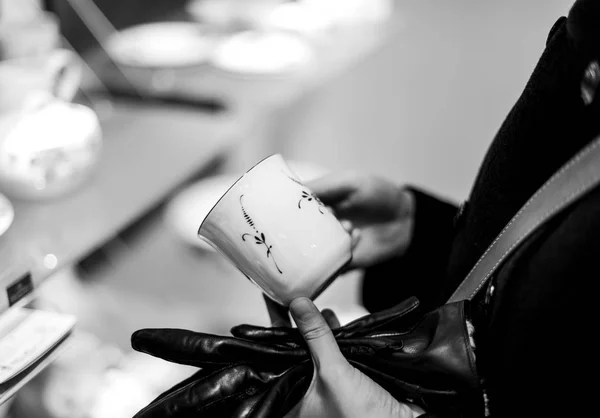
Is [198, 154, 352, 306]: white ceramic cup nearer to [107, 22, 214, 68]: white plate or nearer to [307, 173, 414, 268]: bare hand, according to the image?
[307, 173, 414, 268]: bare hand

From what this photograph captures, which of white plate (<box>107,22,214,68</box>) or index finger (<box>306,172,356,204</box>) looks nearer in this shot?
index finger (<box>306,172,356,204</box>)

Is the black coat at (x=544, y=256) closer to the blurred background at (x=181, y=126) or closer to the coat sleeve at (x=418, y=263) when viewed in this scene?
the coat sleeve at (x=418, y=263)

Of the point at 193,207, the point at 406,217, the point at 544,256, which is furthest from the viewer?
the point at 193,207

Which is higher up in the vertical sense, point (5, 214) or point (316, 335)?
point (5, 214)

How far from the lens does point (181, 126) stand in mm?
1148

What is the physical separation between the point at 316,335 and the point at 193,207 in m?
0.95

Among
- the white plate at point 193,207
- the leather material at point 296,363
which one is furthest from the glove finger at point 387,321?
the white plate at point 193,207

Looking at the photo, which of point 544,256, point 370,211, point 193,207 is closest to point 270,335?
point 544,256

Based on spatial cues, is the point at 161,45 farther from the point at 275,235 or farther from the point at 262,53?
the point at 275,235

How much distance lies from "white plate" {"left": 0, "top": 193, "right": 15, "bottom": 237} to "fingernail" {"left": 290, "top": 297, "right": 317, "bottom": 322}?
40 centimetres

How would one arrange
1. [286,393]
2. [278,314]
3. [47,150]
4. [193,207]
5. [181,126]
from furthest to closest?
[193,207]
[181,126]
[47,150]
[278,314]
[286,393]

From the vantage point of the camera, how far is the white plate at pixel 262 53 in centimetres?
142

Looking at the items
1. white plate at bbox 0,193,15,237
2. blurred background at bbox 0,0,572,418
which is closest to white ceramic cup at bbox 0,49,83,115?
blurred background at bbox 0,0,572,418

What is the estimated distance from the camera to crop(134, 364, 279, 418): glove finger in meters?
0.56
